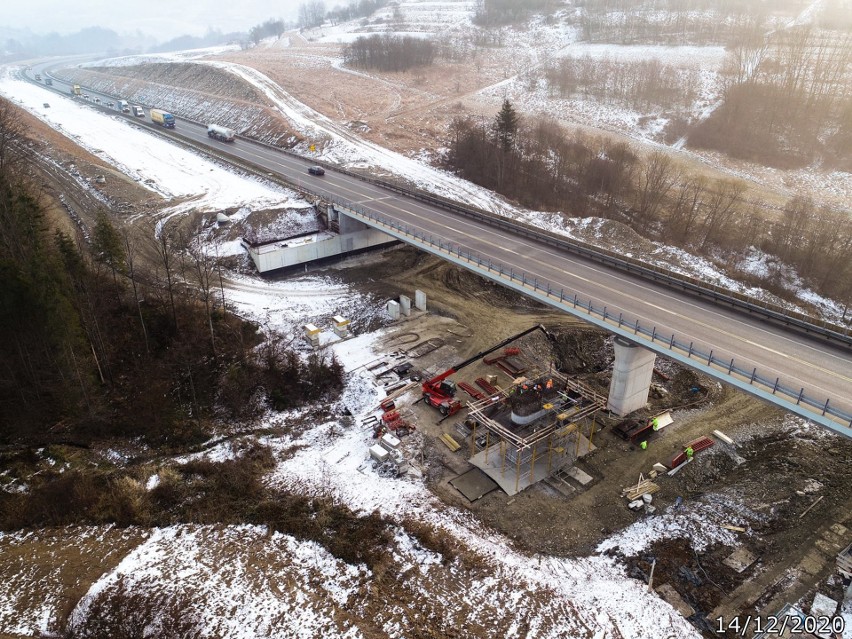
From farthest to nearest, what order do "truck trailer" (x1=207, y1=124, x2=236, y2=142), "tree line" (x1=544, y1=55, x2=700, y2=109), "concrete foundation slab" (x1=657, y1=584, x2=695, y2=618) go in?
"tree line" (x1=544, y1=55, x2=700, y2=109)
"truck trailer" (x1=207, y1=124, x2=236, y2=142)
"concrete foundation slab" (x1=657, y1=584, x2=695, y2=618)

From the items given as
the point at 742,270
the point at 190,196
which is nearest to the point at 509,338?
the point at 742,270

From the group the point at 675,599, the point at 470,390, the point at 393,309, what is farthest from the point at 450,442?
the point at 393,309

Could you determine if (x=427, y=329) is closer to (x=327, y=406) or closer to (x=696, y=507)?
(x=327, y=406)

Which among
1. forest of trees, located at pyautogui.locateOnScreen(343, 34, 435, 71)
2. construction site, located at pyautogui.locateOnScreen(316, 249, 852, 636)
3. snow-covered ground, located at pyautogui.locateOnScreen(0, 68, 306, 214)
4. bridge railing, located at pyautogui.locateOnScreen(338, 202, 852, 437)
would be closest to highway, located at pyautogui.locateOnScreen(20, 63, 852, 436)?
bridge railing, located at pyautogui.locateOnScreen(338, 202, 852, 437)

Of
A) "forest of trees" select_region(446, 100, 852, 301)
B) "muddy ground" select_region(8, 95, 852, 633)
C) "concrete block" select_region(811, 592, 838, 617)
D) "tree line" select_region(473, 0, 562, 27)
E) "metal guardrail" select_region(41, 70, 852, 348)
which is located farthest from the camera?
"tree line" select_region(473, 0, 562, 27)

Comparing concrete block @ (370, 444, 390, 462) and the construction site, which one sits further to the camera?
concrete block @ (370, 444, 390, 462)

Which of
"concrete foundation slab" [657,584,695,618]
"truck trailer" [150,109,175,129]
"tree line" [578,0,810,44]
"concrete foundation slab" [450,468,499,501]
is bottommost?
"concrete foundation slab" [450,468,499,501]

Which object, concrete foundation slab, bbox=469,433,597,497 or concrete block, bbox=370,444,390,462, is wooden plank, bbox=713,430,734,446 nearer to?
concrete foundation slab, bbox=469,433,597,497
